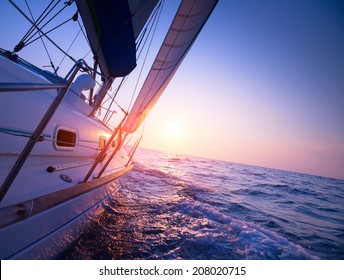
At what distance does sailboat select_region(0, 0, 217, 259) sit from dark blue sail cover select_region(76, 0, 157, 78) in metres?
0.02

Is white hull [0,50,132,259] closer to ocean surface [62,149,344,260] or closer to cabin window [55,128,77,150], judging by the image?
cabin window [55,128,77,150]

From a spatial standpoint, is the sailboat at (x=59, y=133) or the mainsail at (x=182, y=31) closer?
the sailboat at (x=59, y=133)

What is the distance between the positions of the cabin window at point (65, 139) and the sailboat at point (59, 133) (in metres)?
0.02

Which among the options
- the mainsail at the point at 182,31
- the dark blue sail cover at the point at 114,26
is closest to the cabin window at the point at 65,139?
the mainsail at the point at 182,31

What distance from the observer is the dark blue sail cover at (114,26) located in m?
4.34

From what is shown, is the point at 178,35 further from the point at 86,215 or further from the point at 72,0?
the point at 86,215

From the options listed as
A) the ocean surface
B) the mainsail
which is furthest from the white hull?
the mainsail

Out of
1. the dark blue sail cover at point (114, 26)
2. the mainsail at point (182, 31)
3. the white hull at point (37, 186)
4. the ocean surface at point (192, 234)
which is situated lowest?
the ocean surface at point (192, 234)

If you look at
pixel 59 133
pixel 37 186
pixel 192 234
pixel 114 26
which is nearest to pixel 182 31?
pixel 114 26

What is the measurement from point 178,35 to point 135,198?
204 inches

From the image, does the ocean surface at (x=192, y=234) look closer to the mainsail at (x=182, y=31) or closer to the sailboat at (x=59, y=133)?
the sailboat at (x=59, y=133)

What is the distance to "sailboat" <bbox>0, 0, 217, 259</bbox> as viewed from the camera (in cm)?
155

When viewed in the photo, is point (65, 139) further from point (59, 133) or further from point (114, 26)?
point (114, 26)
